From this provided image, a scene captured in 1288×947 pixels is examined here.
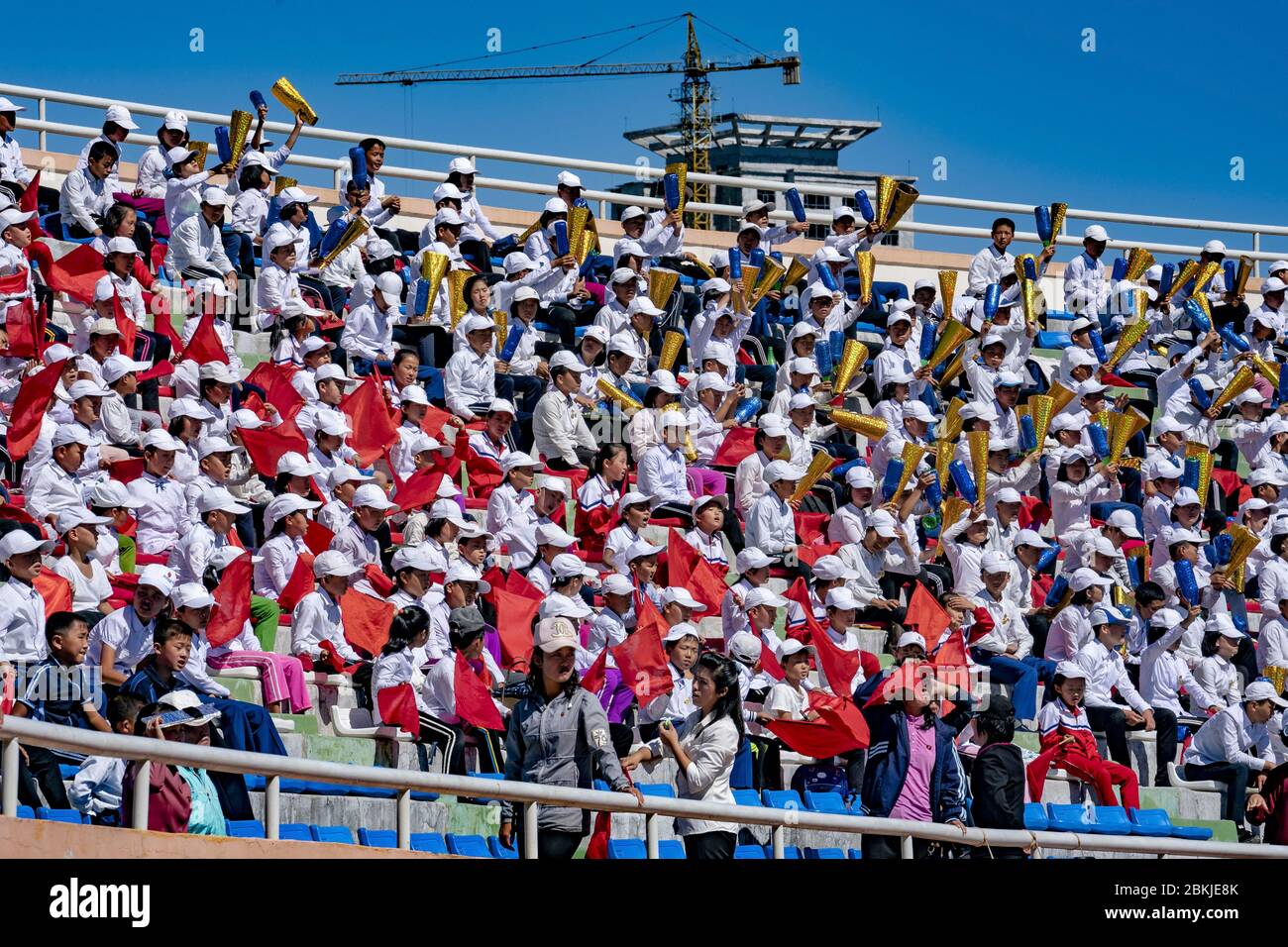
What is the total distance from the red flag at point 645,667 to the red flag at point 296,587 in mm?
1735

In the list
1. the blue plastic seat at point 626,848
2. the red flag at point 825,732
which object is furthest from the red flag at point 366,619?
the blue plastic seat at point 626,848

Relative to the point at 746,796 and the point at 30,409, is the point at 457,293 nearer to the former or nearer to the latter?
the point at 30,409

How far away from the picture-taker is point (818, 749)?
12.1 meters

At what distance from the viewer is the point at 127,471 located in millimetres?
13000

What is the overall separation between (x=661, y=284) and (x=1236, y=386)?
4.87m

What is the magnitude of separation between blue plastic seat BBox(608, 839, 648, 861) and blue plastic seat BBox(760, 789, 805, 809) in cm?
128

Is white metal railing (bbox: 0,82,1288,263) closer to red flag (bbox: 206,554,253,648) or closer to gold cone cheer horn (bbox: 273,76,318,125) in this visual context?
gold cone cheer horn (bbox: 273,76,318,125)

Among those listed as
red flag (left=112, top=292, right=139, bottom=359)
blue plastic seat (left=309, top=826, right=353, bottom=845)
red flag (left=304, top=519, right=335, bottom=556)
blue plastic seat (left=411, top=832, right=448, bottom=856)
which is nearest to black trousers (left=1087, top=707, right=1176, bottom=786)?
red flag (left=304, top=519, right=335, bottom=556)

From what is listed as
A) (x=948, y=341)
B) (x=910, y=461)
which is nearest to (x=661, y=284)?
(x=948, y=341)

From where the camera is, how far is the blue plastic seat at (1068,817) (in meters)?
12.5

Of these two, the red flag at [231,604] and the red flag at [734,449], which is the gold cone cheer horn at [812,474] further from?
the red flag at [231,604]

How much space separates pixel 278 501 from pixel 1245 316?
10.6 meters

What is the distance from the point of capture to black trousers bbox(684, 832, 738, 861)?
9.08 m
